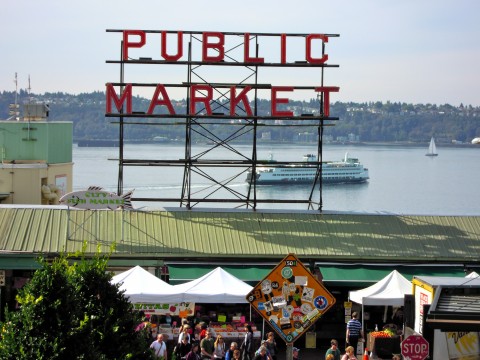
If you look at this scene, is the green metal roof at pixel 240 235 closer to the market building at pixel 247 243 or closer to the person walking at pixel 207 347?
the market building at pixel 247 243

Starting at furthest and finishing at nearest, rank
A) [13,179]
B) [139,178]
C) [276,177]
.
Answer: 1. [139,178]
2. [276,177]
3. [13,179]

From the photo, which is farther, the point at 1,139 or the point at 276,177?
the point at 276,177

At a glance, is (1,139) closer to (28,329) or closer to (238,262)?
(238,262)

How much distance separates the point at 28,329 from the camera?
14.6 m

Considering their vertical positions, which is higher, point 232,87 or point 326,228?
point 232,87

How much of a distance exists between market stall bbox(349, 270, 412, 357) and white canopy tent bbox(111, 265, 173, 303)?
4938 mm

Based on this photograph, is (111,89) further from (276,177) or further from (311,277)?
(276,177)

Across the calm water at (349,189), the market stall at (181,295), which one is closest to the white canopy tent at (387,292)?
the market stall at (181,295)

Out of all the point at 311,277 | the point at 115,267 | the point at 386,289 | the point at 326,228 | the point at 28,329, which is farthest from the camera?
the point at 326,228

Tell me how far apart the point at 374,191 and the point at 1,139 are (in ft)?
356

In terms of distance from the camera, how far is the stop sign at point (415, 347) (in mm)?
18844

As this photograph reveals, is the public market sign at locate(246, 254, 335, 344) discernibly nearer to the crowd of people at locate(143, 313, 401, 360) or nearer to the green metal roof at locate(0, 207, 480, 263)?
the crowd of people at locate(143, 313, 401, 360)

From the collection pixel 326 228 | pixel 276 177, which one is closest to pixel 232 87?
pixel 326 228

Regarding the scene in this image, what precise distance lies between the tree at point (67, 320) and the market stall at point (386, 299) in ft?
37.1
